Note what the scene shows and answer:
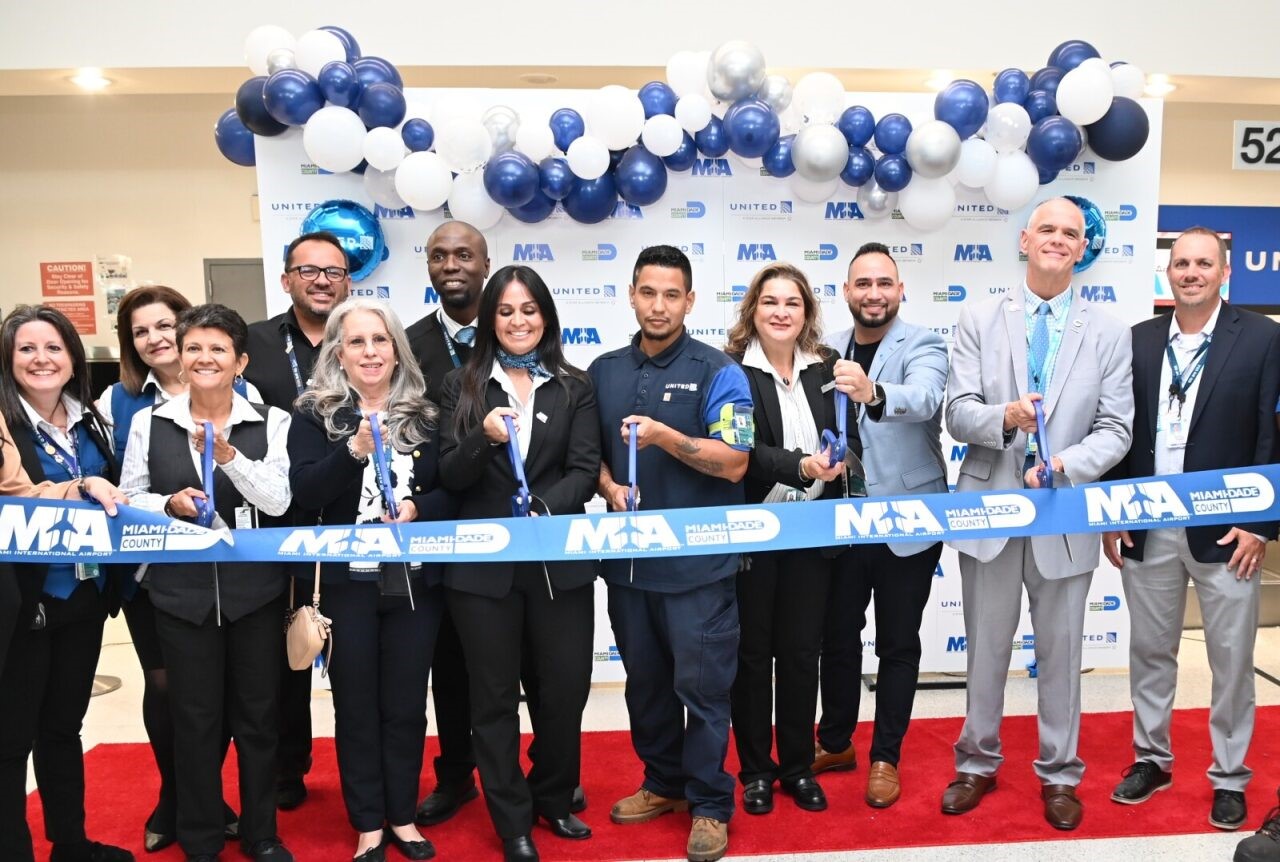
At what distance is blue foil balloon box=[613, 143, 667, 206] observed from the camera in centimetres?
460

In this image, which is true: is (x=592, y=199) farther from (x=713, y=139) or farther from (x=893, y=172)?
(x=893, y=172)

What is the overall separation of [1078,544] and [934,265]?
2.12 metres

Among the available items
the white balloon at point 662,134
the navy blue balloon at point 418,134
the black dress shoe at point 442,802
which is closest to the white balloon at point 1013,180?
the white balloon at point 662,134

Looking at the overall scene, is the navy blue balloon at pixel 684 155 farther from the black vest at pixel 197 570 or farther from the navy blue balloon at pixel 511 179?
the black vest at pixel 197 570

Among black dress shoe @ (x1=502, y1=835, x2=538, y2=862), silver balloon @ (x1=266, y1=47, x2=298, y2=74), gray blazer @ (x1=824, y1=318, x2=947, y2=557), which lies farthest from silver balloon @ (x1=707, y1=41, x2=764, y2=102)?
black dress shoe @ (x1=502, y1=835, x2=538, y2=862)

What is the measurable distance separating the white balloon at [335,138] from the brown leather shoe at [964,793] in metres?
3.53

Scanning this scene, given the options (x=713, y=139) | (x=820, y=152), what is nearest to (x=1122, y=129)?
(x=820, y=152)

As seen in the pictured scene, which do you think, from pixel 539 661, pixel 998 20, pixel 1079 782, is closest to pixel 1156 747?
pixel 1079 782

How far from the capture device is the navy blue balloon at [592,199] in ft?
15.3

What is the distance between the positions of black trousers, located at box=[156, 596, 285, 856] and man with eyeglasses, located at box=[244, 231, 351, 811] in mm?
452

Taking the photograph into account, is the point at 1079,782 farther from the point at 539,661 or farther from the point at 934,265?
the point at 934,265

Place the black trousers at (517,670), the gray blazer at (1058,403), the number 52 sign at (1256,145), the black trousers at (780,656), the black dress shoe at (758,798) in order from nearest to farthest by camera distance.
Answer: the black trousers at (517,670) < the gray blazer at (1058,403) < the black trousers at (780,656) < the black dress shoe at (758,798) < the number 52 sign at (1256,145)

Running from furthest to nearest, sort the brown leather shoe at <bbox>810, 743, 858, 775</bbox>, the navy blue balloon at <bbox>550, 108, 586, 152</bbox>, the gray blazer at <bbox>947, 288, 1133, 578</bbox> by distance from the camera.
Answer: the navy blue balloon at <bbox>550, 108, 586, 152</bbox> < the brown leather shoe at <bbox>810, 743, 858, 775</bbox> < the gray blazer at <bbox>947, 288, 1133, 578</bbox>

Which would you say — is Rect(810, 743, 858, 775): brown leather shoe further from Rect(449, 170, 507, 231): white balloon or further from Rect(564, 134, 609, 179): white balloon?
Rect(449, 170, 507, 231): white balloon
